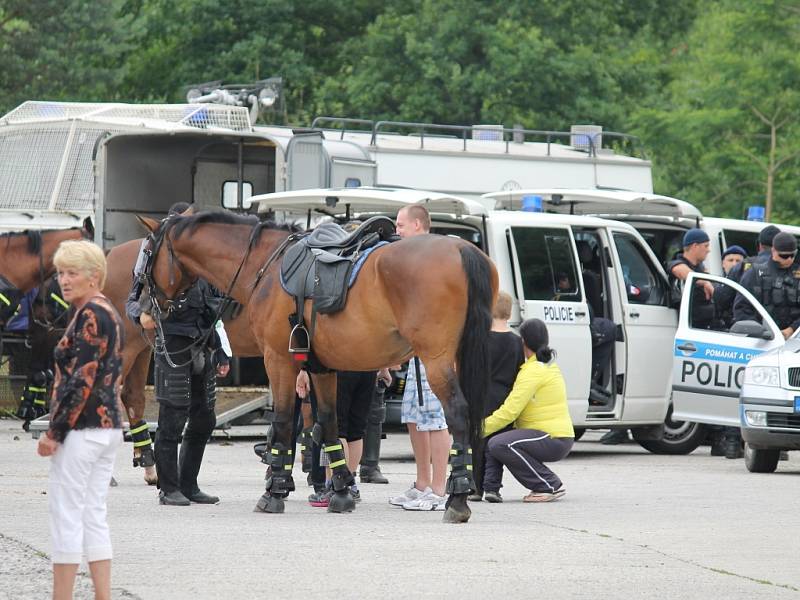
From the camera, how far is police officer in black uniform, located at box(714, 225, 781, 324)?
16.0 m

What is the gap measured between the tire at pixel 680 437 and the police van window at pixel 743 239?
2.20 metres

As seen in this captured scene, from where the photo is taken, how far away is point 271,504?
427 inches

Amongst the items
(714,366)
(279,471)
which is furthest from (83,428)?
(714,366)

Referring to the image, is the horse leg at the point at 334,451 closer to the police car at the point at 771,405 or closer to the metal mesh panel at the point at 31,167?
the police car at the point at 771,405

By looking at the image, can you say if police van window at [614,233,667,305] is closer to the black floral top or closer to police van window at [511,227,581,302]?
police van window at [511,227,581,302]

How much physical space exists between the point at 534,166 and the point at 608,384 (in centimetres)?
688

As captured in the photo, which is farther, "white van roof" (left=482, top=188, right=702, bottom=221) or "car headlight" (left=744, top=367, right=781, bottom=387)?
"white van roof" (left=482, top=188, right=702, bottom=221)

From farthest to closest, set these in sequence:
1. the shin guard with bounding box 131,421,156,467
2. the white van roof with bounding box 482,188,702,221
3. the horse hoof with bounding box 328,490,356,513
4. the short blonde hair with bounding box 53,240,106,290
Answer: the white van roof with bounding box 482,188,702,221
the shin guard with bounding box 131,421,156,467
the horse hoof with bounding box 328,490,356,513
the short blonde hair with bounding box 53,240,106,290

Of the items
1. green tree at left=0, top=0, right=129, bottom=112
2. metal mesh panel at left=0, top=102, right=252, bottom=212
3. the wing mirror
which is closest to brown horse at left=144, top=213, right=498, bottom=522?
the wing mirror

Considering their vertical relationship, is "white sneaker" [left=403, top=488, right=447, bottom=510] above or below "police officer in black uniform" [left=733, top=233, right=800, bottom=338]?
below

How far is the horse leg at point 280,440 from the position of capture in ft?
35.7

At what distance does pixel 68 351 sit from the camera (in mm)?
6922

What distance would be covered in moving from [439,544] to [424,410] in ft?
7.65

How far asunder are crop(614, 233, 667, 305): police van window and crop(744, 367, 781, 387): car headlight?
219 cm
